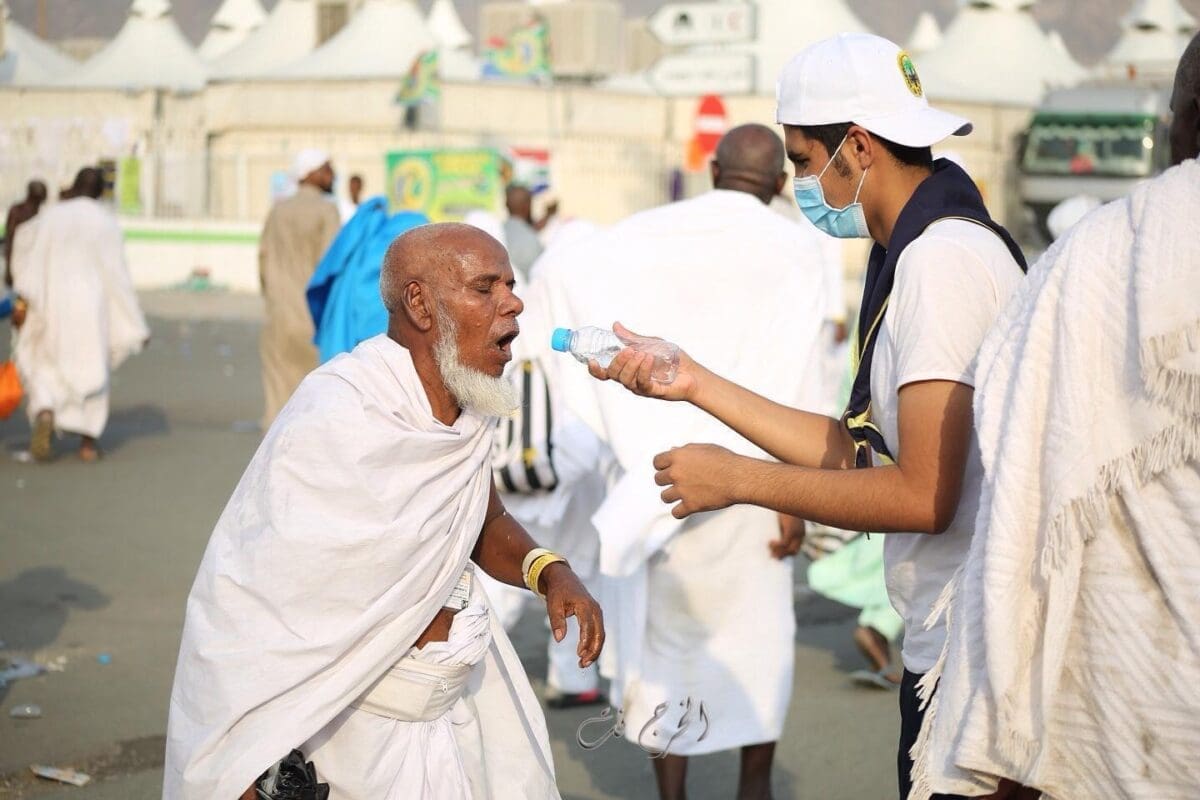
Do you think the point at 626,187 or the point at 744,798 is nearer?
the point at 744,798

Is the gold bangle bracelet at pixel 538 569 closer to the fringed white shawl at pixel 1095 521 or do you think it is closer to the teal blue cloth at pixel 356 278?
Result: the fringed white shawl at pixel 1095 521

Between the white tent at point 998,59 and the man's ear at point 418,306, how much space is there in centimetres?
3527

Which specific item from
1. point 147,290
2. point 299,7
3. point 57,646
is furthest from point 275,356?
point 299,7

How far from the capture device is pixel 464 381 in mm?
3293

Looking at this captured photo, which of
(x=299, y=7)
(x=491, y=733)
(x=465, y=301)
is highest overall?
(x=299, y=7)

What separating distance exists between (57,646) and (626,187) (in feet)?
83.4

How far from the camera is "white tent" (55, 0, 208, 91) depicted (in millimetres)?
44969

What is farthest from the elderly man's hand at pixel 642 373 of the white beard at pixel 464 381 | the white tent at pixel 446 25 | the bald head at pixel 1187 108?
the white tent at pixel 446 25

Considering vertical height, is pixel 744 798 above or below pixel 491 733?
below

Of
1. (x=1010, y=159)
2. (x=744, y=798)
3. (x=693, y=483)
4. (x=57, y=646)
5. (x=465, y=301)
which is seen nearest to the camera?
(x=693, y=483)

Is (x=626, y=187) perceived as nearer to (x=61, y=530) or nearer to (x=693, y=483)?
(x=61, y=530)

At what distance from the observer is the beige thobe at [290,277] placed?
10516mm

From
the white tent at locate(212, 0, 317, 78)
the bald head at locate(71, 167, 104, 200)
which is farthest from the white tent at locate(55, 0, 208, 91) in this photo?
the bald head at locate(71, 167, 104, 200)

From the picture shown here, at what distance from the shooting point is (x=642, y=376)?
3014 millimetres
